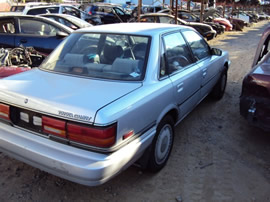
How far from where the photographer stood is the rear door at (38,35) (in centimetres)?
620

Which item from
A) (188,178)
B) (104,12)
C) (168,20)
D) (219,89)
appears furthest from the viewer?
(104,12)

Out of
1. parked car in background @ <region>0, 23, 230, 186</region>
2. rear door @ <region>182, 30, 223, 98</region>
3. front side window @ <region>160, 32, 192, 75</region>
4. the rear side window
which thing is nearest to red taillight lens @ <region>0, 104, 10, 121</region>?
parked car in background @ <region>0, 23, 230, 186</region>

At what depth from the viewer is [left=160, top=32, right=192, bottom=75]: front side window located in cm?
307

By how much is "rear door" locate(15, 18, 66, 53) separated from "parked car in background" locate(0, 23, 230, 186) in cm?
316

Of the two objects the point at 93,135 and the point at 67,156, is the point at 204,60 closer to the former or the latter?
the point at 93,135

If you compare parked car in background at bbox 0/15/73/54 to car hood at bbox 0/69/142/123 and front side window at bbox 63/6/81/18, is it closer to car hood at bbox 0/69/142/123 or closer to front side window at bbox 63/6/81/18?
car hood at bbox 0/69/142/123

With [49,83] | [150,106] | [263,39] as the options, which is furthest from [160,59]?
[263,39]

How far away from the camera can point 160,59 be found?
2.85 metres

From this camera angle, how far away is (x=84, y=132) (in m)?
2.02

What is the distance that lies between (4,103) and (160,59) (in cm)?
162

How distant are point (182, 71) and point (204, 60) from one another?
0.97 metres

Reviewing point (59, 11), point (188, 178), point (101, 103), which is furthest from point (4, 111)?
point (59, 11)

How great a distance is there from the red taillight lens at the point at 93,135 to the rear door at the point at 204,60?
7.26 ft

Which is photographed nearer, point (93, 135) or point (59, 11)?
point (93, 135)
